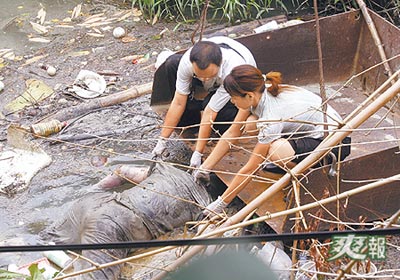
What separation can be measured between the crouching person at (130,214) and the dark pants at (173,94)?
2.35 feet

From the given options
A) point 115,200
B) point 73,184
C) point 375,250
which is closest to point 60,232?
point 115,200

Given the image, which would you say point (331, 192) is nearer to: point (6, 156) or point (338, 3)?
point (6, 156)

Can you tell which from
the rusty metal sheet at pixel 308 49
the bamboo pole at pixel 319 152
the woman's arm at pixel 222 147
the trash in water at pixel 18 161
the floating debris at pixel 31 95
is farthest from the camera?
the floating debris at pixel 31 95

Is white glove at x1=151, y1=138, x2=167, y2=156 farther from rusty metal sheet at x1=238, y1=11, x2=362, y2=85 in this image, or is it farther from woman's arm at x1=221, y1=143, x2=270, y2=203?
rusty metal sheet at x1=238, y1=11, x2=362, y2=85

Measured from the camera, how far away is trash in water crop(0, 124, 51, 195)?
5.56 metres

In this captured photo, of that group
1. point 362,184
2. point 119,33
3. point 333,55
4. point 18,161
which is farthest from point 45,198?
point 119,33

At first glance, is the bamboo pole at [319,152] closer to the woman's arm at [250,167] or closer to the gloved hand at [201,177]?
the woman's arm at [250,167]

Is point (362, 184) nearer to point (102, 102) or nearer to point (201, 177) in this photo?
A: point (201, 177)

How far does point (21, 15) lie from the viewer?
9047 mm

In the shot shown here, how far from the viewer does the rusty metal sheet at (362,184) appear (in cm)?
423

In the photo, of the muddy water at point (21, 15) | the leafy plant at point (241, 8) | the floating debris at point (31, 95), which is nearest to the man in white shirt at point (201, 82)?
the floating debris at point (31, 95)

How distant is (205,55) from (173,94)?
3.29 ft

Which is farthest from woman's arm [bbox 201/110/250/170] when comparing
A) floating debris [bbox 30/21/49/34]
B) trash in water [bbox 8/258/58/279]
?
floating debris [bbox 30/21/49/34]

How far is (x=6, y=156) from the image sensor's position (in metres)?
5.83
